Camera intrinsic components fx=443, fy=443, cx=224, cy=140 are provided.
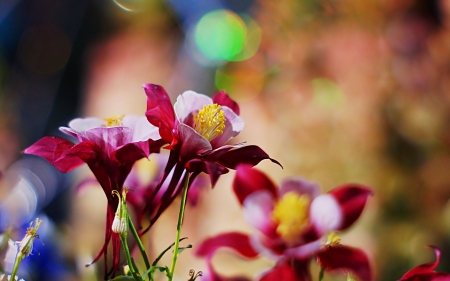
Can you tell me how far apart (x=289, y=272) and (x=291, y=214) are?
0.25ft

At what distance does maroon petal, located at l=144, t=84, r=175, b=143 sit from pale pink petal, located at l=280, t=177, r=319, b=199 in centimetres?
12

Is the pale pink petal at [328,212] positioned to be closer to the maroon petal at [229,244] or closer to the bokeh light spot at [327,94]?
the maroon petal at [229,244]

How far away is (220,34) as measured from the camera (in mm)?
976

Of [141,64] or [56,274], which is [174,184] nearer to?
[56,274]

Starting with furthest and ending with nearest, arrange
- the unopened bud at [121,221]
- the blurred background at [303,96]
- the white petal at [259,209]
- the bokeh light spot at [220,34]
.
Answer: the bokeh light spot at [220,34]
the blurred background at [303,96]
the white petal at [259,209]
the unopened bud at [121,221]

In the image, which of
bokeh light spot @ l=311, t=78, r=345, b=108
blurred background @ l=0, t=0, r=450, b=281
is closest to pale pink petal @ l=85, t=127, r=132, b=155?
blurred background @ l=0, t=0, r=450, b=281

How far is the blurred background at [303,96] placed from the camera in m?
0.77

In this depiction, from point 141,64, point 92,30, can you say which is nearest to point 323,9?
point 141,64

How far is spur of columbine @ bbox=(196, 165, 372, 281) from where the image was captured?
258 millimetres

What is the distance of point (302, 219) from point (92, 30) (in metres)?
0.95

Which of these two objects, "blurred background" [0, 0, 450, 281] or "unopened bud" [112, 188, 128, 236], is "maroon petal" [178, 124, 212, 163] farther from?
"blurred background" [0, 0, 450, 281]

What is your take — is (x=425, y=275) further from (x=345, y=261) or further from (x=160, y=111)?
(x=160, y=111)

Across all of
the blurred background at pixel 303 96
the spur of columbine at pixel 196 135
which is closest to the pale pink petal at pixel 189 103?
the spur of columbine at pixel 196 135

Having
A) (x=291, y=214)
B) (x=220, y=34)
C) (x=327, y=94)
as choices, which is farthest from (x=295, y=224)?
(x=220, y=34)
